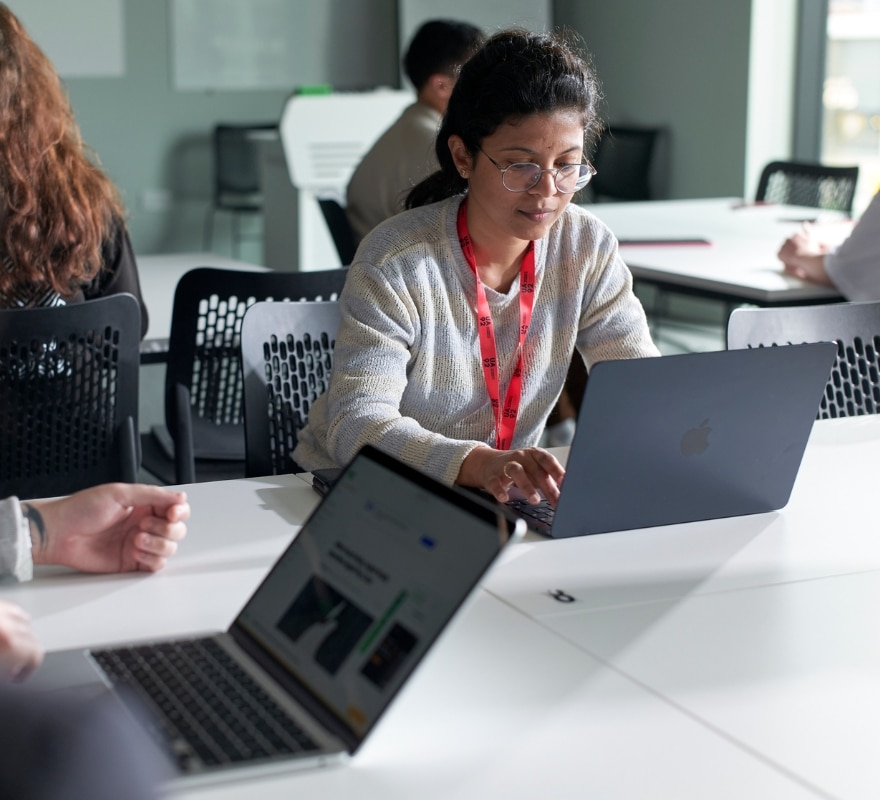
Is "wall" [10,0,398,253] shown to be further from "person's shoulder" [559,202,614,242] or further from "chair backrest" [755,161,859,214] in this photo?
"person's shoulder" [559,202,614,242]

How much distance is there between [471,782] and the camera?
91cm

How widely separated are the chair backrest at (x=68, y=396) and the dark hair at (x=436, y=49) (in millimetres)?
1754

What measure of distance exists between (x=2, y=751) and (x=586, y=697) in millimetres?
678

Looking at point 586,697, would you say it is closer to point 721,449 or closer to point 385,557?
point 385,557

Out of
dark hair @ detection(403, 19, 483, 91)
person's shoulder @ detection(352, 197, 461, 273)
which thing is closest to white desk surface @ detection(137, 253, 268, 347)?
dark hair @ detection(403, 19, 483, 91)

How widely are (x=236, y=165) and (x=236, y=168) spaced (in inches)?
0.7

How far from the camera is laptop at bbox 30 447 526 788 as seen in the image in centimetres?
92

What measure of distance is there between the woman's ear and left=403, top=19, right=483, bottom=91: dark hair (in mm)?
1726

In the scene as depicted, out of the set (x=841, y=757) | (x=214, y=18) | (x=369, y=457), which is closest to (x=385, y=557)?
(x=369, y=457)

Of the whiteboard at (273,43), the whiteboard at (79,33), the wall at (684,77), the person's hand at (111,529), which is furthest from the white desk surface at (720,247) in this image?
the whiteboard at (79,33)

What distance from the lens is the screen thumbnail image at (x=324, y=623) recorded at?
98cm

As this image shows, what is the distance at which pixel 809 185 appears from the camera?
15.7 ft

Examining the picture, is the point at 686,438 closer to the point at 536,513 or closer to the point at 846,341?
the point at 536,513

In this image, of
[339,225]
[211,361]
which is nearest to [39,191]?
[211,361]
